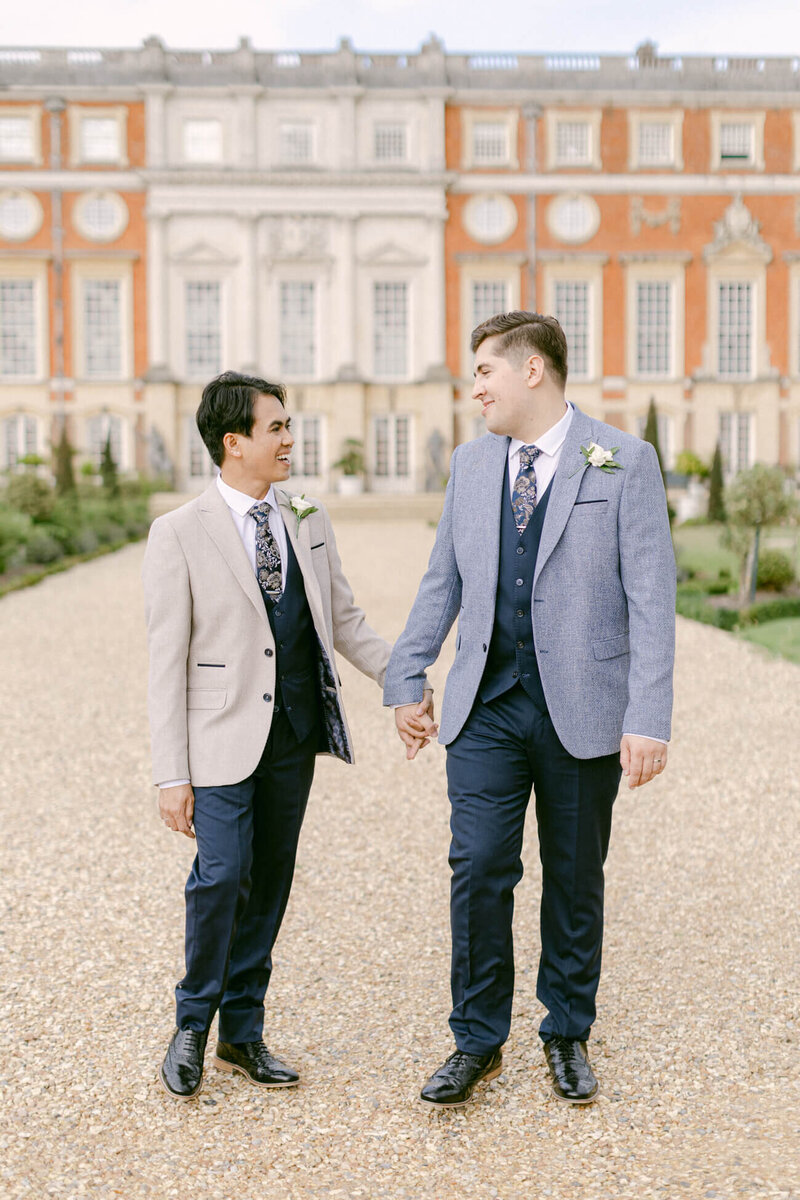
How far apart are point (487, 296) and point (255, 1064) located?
97.2 ft

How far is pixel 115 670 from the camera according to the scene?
8.98 m

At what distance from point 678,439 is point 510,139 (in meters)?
8.79

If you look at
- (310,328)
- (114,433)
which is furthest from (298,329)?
(114,433)

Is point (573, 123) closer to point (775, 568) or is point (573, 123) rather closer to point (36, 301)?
point (36, 301)

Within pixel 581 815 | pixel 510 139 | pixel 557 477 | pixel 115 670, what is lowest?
pixel 115 670

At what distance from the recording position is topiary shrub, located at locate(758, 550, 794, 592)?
40.0 feet

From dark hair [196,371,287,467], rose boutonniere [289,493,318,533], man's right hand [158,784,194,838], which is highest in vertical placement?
dark hair [196,371,287,467]

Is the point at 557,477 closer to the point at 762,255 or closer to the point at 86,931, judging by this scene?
the point at 86,931

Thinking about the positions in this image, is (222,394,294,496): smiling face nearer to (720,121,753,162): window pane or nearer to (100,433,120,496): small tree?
(100,433,120,496): small tree

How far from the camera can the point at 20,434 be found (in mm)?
30547

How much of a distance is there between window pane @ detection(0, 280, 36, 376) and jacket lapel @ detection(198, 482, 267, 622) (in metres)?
29.8

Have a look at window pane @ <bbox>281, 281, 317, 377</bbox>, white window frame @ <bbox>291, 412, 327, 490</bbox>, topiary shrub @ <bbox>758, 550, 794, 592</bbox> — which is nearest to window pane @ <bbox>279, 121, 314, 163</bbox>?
window pane @ <bbox>281, 281, 317, 377</bbox>

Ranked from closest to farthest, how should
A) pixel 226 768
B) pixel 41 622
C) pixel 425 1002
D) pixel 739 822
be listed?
pixel 226 768 → pixel 425 1002 → pixel 739 822 → pixel 41 622

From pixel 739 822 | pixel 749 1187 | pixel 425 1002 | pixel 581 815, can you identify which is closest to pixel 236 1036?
pixel 425 1002
